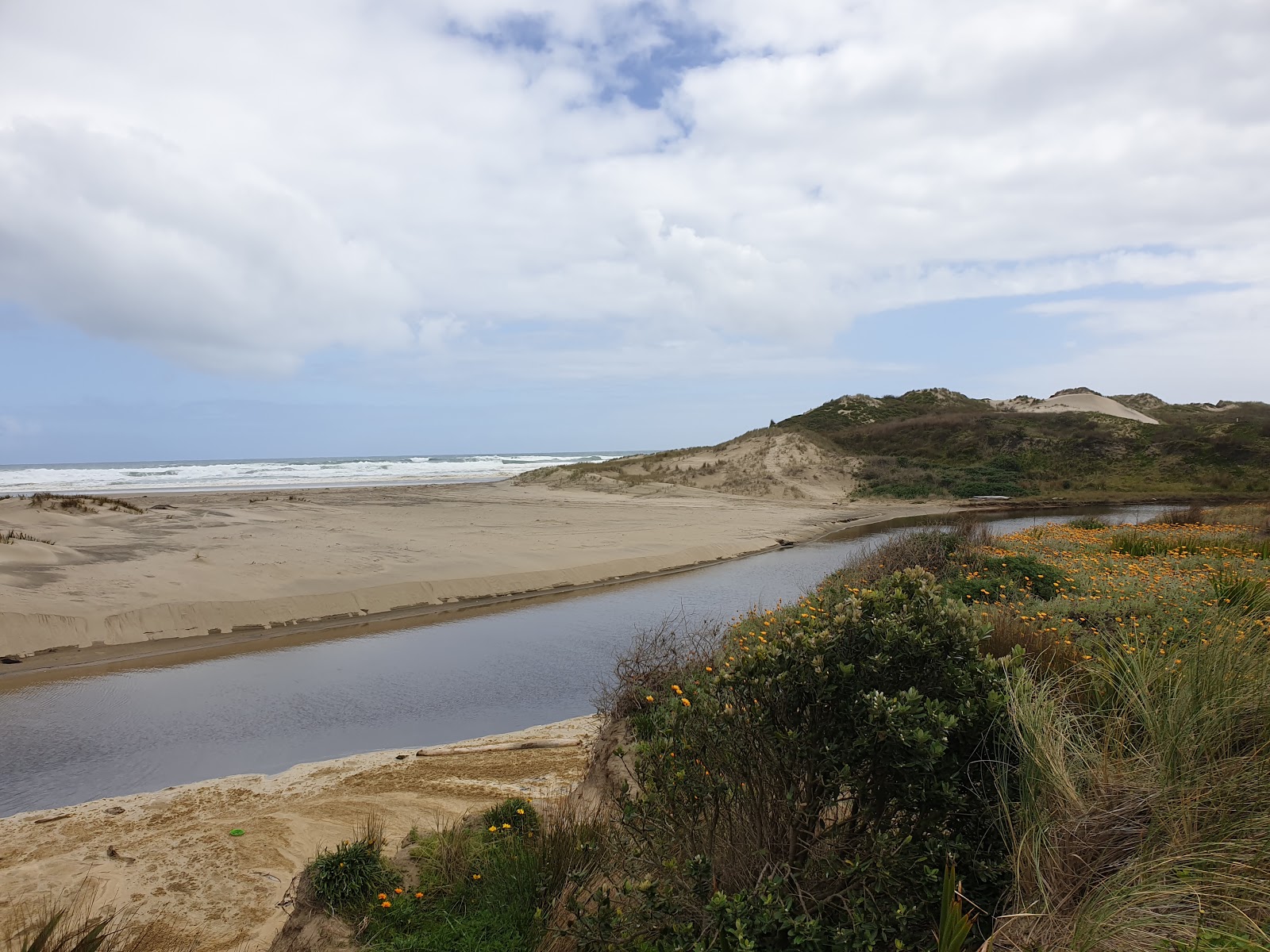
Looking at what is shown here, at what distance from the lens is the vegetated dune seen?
45.6m

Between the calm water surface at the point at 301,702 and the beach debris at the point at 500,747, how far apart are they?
2.00 ft

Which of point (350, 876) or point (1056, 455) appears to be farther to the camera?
point (1056, 455)

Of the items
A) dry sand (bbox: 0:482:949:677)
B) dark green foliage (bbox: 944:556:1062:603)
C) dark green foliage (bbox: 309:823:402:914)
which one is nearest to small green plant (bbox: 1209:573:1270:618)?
dark green foliage (bbox: 944:556:1062:603)

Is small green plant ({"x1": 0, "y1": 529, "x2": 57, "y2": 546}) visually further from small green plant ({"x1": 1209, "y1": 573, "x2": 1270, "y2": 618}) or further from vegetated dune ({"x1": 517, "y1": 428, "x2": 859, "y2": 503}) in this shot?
vegetated dune ({"x1": 517, "y1": 428, "x2": 859, "y2": 503})

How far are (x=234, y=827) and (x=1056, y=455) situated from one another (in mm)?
55792

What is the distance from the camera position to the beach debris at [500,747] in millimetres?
8711

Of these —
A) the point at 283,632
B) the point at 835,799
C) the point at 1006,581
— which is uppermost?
the point at 835,799

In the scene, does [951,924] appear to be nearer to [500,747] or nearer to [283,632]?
[500,747]

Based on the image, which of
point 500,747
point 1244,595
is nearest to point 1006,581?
point 1244,595

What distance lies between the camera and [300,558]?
62.1ft

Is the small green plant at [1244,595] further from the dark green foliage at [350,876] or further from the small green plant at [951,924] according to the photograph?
the dark green foliage at [350,876]

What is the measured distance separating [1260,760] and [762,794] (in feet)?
7.24

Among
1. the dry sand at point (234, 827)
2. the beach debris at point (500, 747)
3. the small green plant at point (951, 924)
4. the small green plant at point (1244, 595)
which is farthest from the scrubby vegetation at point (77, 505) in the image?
the small green plant at point (1244, 595)

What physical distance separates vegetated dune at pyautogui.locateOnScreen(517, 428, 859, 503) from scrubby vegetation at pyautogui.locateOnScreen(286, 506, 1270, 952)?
39067 mm
